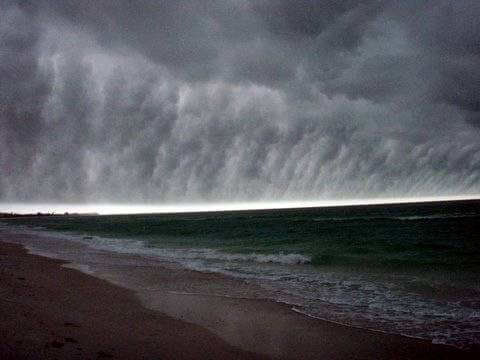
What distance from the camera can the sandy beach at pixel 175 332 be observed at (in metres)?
6.06

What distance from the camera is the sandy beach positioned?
6062 mm

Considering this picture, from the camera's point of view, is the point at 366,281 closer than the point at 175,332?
No

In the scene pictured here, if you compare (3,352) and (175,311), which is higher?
(3,352)

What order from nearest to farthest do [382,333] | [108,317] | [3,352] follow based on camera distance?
[3,352], [382,333], [108,317]

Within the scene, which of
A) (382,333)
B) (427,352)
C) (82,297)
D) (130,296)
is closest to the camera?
(427,352)

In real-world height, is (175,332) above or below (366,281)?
above

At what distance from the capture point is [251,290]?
12.6m

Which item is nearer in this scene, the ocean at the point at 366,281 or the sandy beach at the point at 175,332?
the sandy beach at the point at 175,332

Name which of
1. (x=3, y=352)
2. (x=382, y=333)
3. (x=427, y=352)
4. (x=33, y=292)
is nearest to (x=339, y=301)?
(x=382, y=333)

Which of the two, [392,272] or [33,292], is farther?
[392,272]

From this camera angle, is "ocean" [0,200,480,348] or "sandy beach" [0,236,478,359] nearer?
"sandy beach" [0,236,478,359]

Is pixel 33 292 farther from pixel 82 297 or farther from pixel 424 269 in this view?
pixel 424 269

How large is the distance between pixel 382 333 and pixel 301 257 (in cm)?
1330

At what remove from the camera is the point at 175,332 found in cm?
755
